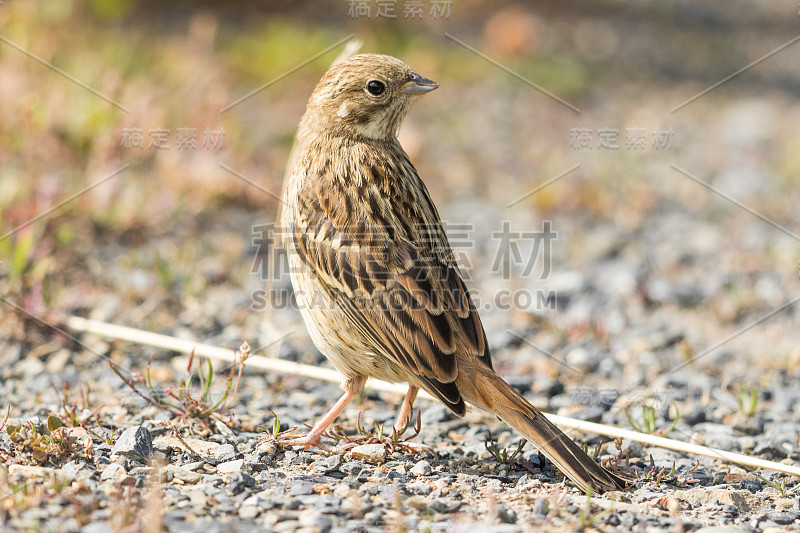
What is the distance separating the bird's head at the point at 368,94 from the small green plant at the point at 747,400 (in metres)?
2.47

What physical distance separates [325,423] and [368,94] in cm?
172

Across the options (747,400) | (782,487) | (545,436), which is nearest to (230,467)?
(545,436)

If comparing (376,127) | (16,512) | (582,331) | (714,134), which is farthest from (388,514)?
(714,134)

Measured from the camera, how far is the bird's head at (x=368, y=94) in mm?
4676

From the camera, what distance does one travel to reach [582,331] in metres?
6.22

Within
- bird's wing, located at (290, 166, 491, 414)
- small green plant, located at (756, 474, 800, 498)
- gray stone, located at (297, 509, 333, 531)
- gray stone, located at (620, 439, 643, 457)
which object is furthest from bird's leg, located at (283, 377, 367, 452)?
small green plant, located at (756, 474, 800, 498)

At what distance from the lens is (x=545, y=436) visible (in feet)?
12.8

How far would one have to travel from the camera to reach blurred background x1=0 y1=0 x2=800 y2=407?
601 cm

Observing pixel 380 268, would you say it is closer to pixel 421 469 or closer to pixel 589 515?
pixel 421 469

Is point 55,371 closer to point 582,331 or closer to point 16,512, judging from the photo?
point 16,512

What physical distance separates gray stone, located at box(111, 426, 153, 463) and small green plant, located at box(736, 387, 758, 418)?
3217 millimetres

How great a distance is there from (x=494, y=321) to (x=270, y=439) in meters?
2.63

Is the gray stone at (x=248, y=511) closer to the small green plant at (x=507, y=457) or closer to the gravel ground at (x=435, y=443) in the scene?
the gravel ground at (x=435, y=443)

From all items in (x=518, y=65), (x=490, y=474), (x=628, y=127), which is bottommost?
(x=490, y=474)
